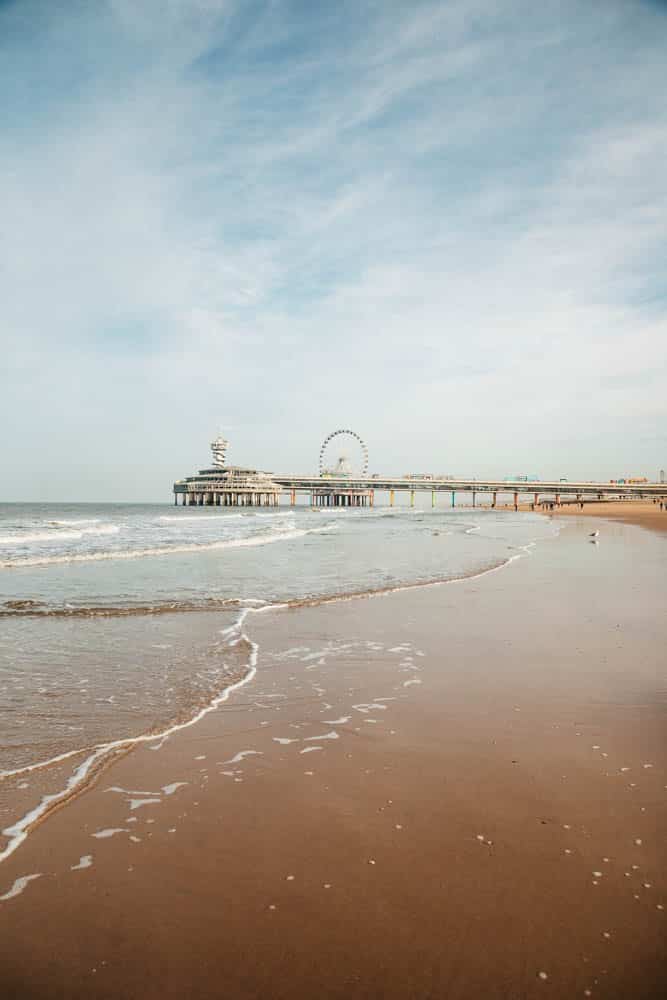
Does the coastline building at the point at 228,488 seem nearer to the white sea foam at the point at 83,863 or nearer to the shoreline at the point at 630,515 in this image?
the shoreline at the point at 630,515

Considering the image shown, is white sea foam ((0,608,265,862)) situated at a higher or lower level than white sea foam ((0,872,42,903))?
lower

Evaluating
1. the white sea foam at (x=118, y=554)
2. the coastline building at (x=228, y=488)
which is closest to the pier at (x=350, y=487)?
the coastline building at (x=228, y=488)

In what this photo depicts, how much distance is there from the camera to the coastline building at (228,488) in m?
148

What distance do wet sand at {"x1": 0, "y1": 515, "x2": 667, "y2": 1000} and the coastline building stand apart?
142m

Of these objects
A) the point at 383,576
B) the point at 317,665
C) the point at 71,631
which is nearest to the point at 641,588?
the point at 383,576

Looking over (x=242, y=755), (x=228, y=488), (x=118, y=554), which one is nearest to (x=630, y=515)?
(x=118, y=554)

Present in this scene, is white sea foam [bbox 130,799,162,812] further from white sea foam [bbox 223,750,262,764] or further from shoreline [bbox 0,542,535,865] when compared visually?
white sea foam [bbox 223,750,262,764]

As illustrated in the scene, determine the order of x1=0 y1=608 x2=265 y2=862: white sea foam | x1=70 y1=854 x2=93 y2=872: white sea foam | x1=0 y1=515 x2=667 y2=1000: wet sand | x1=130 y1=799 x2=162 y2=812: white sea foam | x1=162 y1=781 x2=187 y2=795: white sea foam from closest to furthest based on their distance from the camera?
x1=0 y1=515 x2=667 y2=1000: wet sand < x1=70 y1=854 x2=93 y2=872: white sea foam < x1=0 y1=608 x2=265 y2=862: white sea foam < x1=130 y1=799 x2=162 y2=812: white sea foam < x1=162 y1=781 x2=187 y2=795: white sea foam

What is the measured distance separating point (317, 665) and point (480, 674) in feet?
6.07

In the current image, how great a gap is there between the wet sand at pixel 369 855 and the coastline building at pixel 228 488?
142m

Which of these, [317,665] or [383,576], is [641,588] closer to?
[383,576]

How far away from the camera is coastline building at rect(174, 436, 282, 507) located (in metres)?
148

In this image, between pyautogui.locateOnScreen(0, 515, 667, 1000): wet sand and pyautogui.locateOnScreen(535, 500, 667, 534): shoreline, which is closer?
pyautogui.locateOnScreen(0, 515, 667, 1000): wet sand

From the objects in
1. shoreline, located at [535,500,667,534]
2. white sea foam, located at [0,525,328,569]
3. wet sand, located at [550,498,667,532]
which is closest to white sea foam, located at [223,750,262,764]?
white sea foam, located at [0,525,328,569]
